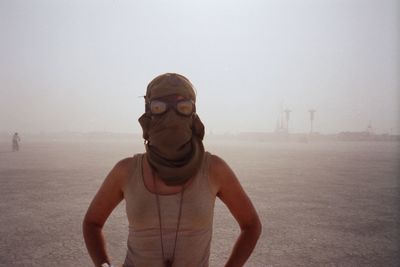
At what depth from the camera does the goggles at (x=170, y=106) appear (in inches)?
68.6

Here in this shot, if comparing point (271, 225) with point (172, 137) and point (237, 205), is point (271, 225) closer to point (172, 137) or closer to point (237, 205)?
point (237, 205)

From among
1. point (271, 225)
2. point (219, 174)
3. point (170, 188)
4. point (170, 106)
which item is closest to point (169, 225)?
point (170, 188)

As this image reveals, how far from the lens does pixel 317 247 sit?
6105mm

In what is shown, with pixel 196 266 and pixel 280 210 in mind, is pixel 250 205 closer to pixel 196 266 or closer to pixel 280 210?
pixel 196 266

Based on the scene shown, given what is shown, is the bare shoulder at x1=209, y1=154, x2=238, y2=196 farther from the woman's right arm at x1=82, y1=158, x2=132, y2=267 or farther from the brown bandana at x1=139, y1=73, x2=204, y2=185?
the woman's right arm at x1=82, y1=158, x2=132, y2=267

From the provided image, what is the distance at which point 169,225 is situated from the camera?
1643 mm

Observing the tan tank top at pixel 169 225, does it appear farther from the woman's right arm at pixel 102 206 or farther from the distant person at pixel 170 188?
the woman's right arm at pixel 102 206

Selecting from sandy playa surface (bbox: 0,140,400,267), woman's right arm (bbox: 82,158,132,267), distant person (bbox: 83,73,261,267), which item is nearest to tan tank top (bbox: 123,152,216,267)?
distant person (bbox: 83,73,261,267)

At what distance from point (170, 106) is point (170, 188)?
399 millimetres

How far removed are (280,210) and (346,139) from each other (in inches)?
4121

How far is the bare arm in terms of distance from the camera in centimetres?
178

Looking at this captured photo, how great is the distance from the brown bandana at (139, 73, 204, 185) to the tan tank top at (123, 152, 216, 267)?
0.10 meters

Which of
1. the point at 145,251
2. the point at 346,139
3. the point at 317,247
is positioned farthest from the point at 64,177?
the point at 346,139

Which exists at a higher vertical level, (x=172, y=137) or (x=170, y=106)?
(x=170, y=106)
